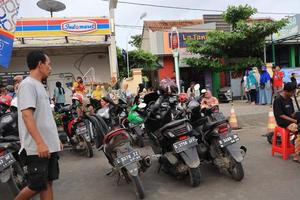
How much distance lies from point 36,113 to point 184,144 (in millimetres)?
2127

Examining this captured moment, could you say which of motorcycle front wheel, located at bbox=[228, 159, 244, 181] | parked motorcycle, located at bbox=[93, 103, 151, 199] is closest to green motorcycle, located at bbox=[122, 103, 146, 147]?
parked motorcycle, located at bbox=[93, 103, 151, 199]

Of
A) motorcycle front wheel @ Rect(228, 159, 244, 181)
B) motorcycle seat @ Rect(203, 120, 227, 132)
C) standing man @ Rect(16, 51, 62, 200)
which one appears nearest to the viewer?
standing man @ Rect(16, 51, 62, 200)

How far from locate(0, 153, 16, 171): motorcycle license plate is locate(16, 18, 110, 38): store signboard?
11.5 meters

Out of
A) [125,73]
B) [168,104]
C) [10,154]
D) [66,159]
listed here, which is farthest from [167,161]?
[125,73]

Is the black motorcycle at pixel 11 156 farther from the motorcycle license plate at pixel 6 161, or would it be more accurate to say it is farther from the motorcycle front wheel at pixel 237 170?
the motorcycle front wheel at pixel 237 170

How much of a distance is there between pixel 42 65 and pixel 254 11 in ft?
57.8

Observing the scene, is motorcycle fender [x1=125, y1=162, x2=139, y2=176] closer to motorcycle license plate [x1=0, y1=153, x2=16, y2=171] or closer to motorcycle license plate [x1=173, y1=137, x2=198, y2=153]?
motorcycle license plate [x1=173, y1=137, x2=198, y2=153]

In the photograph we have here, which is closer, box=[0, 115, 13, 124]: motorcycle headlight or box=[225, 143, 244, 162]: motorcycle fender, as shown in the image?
box=[225, 143, 244, 162]: motorcycle fender

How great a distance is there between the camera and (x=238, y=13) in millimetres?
18656

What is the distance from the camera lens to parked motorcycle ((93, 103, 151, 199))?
4.30 m

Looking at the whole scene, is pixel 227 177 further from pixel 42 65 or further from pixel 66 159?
pixel 66 159

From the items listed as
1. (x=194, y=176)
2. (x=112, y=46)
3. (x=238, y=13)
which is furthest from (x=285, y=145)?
(x=238, y=13)

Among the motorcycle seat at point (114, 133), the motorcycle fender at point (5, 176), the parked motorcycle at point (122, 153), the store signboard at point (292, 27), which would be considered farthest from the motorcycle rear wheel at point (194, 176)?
the store signboard at point (292, 27)

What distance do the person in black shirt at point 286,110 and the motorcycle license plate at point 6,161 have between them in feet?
13.8
